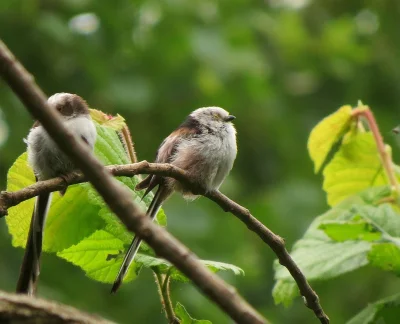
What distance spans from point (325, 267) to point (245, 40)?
7987 mm

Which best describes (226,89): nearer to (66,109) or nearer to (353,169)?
(353,169)

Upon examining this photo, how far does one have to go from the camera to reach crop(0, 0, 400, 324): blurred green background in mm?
8961

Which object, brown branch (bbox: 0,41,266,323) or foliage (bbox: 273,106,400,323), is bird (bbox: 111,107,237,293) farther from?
brown branch (bbox: 0,41,266,323)

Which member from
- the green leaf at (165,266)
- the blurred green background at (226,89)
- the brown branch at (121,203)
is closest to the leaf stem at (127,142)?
the green leaf at (165,266)

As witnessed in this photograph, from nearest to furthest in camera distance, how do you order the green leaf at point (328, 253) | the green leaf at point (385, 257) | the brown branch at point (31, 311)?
the brown branch at point (31, 311) → the green leaf at point (385, 257) → the green leaf at point (328, 253)

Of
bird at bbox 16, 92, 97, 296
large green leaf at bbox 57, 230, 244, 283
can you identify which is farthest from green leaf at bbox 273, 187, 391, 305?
bird at bbox 16, 92, 97, 296

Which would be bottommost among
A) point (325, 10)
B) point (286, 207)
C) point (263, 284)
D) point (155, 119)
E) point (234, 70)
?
point (263, 284)

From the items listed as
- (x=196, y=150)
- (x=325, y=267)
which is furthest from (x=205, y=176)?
(x=325, y=267)

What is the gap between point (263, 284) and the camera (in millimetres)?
10531

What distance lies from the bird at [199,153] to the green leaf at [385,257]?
2.28ft

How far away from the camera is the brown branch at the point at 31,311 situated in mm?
1550

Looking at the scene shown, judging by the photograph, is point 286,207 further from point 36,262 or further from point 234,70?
point 36,262

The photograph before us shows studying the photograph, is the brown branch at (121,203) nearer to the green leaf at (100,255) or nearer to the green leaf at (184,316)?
the green leaf at (184,316)

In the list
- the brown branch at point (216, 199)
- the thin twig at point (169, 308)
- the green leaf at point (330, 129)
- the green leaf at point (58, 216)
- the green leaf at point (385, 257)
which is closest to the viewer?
the brown branch at point (216, 199)
